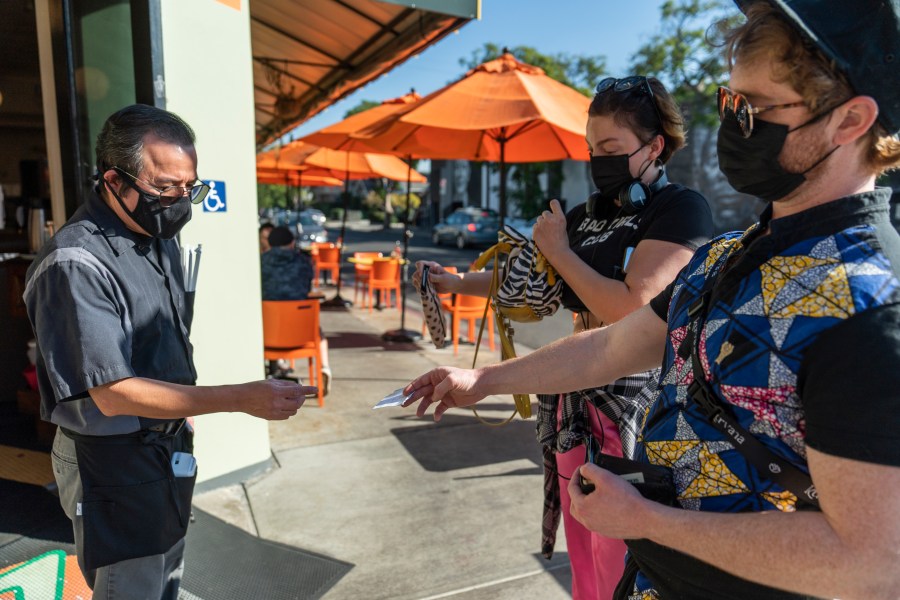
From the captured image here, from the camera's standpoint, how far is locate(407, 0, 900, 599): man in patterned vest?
83 centimetres

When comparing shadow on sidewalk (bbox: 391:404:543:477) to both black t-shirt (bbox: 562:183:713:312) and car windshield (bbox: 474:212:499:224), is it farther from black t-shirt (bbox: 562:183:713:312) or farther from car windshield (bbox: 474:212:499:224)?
car windshield (bbox: 474:212:499:224)

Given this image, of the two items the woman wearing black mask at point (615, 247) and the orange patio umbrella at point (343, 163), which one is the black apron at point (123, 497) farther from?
the orange patio umbrella at point (343, 163)

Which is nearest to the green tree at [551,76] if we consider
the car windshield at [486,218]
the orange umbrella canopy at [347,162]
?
the car windshield at [486,218]

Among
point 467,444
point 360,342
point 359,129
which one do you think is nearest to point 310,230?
point 360,342

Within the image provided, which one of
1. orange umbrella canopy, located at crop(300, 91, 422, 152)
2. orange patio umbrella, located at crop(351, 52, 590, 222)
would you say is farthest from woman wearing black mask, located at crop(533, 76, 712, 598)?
orange umbrella canopy, located at crop(300, 91, 422, 152)

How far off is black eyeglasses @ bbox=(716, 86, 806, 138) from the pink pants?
1.10 metres

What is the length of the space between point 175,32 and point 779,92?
10.3ft

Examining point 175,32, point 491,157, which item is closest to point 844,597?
point 175,32

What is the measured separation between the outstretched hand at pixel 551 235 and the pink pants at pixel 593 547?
523 millimetres

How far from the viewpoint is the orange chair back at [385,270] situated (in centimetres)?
942

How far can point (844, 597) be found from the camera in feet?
2.87

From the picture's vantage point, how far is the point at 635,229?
192 centimetres

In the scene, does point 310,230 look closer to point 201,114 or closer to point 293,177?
point 293,177

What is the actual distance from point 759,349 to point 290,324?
474cm
